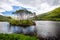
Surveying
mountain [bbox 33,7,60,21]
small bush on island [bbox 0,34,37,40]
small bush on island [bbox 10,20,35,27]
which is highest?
mountain [bbox 33,7,60,21]

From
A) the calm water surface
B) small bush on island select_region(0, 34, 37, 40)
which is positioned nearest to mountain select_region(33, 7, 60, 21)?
the calm water surface

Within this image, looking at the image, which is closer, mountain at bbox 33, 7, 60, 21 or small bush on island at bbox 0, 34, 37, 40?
small bush on island at bbox 0, 34, 37, 40

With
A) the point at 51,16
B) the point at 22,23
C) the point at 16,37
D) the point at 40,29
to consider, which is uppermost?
the point at 51,16

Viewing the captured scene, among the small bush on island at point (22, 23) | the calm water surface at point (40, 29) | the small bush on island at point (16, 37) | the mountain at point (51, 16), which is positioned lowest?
the small bush on island at point (16, 37)

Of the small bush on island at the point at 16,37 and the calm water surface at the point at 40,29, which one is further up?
the calm water surface at the point at 40,29

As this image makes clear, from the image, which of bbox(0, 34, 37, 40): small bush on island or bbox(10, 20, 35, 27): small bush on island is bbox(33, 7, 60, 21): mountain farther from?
bbox(0, 34, 37, 40): small bush on island

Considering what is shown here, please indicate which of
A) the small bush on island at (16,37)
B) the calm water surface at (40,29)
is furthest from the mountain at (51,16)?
the small bush on island at (16,37)

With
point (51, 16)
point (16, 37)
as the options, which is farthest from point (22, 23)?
point (51, 16)

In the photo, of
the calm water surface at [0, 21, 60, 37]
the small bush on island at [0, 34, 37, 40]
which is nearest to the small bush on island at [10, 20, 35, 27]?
the calm water surface at [0, 21, 60, 37]

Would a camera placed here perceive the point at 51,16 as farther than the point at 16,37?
Yes

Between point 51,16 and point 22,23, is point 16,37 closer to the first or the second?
point 22,23

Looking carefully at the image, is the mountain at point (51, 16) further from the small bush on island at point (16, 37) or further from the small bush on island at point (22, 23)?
the small bush on island at point (16, 37)

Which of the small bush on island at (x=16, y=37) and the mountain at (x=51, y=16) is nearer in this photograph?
the small bush on island at (x=16, y=37)

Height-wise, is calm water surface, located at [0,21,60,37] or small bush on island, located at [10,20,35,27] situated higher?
small bush on island, located at [10,20,35,27]
